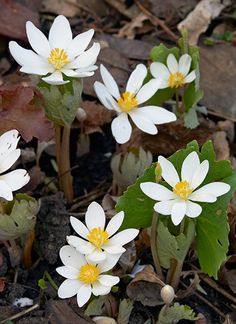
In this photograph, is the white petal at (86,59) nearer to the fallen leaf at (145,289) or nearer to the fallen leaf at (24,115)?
the fallen leaf at (24,115)

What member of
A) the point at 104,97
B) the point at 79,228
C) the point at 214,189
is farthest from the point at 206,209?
the point at 104,97

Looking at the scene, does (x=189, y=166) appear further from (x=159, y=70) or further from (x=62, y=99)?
(x=159, y=70)

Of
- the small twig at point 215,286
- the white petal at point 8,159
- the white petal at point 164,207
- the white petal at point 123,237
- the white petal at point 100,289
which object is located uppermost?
the white petal at point 8,159

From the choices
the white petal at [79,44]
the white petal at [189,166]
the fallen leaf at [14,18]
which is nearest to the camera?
the white petal at [189,166]

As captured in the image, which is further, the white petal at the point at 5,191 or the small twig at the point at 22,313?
the small twig at the point at 22,313

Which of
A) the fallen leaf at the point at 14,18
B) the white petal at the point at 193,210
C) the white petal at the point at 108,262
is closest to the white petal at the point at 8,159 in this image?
the white petal at the point at 108,262

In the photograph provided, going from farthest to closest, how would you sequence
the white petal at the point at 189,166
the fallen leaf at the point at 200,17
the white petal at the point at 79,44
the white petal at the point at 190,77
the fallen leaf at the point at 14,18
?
the fallen leaf at the point at 200,17 < the fallen leaf at the point at 14,18 < the white petal at the point at 190,77 < the white petal at the point at 79,44 < the white petal at the point at 189,166

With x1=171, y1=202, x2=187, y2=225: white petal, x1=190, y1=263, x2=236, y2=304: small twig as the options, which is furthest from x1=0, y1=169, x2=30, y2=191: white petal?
x1=190, y1=263, x2=236, y2=304: small twig

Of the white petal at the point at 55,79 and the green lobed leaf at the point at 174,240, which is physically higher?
the white petal at the point at 55,79
